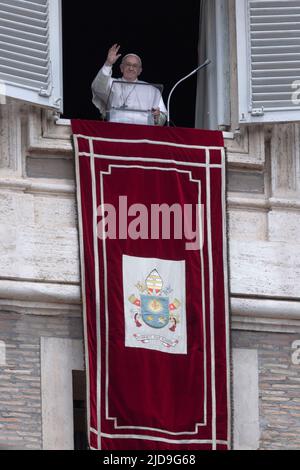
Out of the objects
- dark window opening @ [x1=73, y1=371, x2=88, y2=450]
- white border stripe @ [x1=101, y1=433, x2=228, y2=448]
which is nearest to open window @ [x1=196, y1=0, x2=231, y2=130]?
dark window opening @ [x1=73, y1=371, x2=88, y2=450]

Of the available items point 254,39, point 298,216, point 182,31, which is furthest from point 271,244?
point 182,31

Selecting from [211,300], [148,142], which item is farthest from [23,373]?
[148,142]

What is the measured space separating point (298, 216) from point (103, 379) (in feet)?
5.89

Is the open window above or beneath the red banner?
above

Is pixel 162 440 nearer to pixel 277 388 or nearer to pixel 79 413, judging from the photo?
pixel 79 413

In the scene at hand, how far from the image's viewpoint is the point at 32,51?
18766 millimetres

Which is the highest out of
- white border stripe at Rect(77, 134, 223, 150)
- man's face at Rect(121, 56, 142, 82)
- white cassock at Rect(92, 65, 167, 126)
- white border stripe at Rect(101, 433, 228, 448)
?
man's face at Rect(121, 56, 142, 82)

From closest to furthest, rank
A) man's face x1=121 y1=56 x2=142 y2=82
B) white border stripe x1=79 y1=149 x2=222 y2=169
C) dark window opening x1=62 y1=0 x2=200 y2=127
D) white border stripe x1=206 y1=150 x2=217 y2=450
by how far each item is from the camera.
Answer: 1. white border stripe x1=206 y1=150 x2=217 y2=450
2. white border stripe x1=79 y1=149 x2=222 y2=169
3. man's face x1=121 y1=56 x2=142 y2=82
4. dark window opening x1=62 y1=0 x2=200 y2=127

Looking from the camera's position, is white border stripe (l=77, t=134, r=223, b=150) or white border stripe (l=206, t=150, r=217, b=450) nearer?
white border stripe (l=206, t=150, r=217, b=450)

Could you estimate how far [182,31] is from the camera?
2169cm

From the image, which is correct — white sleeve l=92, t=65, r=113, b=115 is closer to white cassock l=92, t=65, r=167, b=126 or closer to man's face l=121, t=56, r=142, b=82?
white cassock l=92, t=65, r=167, b=126

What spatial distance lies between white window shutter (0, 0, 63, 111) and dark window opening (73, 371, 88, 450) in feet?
5.86

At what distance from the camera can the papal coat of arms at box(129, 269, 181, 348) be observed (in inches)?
716

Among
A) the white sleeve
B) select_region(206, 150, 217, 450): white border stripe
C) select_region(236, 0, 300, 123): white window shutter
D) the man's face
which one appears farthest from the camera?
the man's face
